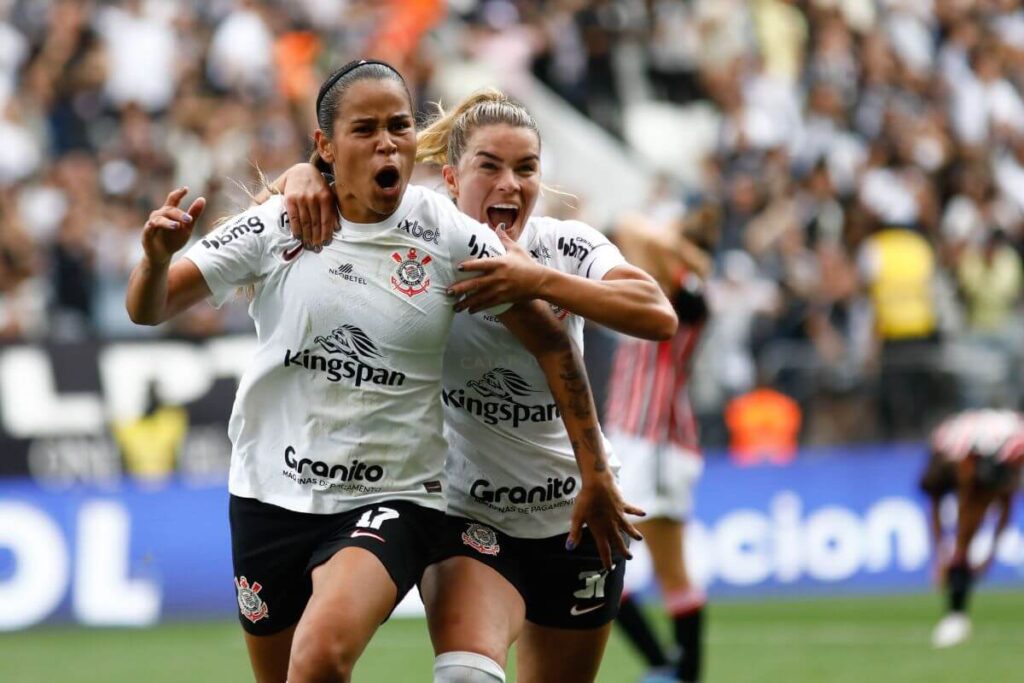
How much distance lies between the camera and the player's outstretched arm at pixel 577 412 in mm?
5363

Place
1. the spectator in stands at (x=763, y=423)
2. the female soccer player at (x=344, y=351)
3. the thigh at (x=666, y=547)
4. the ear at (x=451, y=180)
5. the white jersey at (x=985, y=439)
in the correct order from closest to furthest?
the female soccer player at (x=344, y=351) → the ear at (x=451, y=180) → the thigh at (x=666, y=547) → the white jersey at (x=985, y=439) → the spectator in stands at (x=763, y=423)

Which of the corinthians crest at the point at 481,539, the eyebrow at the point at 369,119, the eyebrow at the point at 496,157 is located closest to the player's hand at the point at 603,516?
the corinthians crest at the point at 481,539

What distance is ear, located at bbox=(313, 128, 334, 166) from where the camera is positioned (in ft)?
17.4

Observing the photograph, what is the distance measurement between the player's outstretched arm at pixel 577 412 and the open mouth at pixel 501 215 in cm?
41

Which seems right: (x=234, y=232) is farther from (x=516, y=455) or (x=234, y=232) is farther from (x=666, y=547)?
(x=666, y=547)

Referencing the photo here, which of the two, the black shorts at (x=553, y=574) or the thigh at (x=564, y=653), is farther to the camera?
the thigh at (x=564, y=653)

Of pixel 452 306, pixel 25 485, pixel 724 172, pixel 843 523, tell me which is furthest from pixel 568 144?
pixel 452 306

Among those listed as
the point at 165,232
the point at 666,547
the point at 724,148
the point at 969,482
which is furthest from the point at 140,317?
the point at 724,148

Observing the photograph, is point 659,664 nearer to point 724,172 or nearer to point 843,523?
point 843,523

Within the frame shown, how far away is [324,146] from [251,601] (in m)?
1.39

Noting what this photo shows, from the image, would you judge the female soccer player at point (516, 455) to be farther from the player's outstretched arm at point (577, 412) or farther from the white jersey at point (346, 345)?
the white jersey at point (346, 345)

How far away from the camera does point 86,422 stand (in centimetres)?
1333

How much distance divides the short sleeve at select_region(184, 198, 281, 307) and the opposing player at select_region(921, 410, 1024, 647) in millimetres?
6802

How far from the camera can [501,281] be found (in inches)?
199
